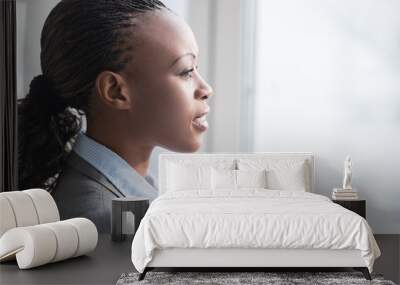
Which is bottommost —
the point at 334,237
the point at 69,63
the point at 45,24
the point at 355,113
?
the point at 334,237

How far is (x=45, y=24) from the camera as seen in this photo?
720cm

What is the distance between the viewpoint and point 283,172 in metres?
6.70

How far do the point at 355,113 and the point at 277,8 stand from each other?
141 centimetres

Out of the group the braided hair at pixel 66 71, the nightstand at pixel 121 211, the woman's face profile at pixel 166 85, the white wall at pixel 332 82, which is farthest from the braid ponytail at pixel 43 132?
the white wall at pixel 332 82

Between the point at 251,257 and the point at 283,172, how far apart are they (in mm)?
2005

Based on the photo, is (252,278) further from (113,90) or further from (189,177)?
(113,90)

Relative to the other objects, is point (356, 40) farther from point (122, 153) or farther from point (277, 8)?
point (122, 153)

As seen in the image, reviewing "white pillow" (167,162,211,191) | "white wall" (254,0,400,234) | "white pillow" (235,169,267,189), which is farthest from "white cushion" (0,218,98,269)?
"white wall" (254,0,400,234)

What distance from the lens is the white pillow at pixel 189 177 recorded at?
6.64 metres

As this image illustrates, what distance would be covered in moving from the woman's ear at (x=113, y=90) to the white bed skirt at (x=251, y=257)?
8.22 ft

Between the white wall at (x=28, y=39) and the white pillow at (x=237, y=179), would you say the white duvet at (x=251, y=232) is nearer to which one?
the white pillow at (x=237, y=179)

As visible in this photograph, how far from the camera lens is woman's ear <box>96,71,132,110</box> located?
6.94m

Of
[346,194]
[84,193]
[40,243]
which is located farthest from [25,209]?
[346,194]

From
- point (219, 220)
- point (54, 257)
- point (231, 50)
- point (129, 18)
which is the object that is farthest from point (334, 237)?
point (129, 18)
